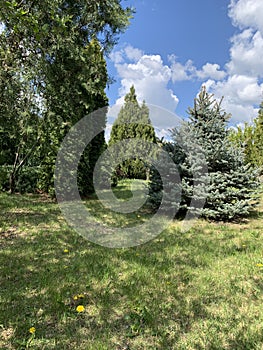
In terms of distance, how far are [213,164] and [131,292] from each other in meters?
4.05

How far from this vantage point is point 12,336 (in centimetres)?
178

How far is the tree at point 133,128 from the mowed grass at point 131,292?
33.9 ft

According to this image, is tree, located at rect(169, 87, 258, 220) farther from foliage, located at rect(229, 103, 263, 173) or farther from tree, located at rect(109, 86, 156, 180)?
tree, located at rect(109, 86, 156, 180)

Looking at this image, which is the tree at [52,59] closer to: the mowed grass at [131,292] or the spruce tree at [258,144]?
the mowed grass at [131,292]

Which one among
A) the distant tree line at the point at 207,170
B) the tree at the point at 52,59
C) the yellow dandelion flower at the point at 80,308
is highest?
the tree at the point at 52,59

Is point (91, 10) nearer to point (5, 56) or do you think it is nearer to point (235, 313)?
point (5, 56)

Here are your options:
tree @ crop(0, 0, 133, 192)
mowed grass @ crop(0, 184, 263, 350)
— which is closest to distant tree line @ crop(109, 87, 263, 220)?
Answer: mowed grass @ crop(0, 184, 263, 350)

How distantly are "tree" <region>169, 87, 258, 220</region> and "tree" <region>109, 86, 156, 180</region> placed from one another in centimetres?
857

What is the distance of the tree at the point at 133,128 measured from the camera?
47.6ft

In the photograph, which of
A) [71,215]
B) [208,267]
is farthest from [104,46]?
[208,267]

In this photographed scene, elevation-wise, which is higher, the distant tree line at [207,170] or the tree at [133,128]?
the tree at [133,128]

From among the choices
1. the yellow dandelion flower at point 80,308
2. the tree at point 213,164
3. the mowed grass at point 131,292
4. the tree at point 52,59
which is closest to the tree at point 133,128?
the tree at point 52,59

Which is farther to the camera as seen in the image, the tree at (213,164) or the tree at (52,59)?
the tree at (213,164)

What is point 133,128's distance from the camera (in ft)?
49.1
